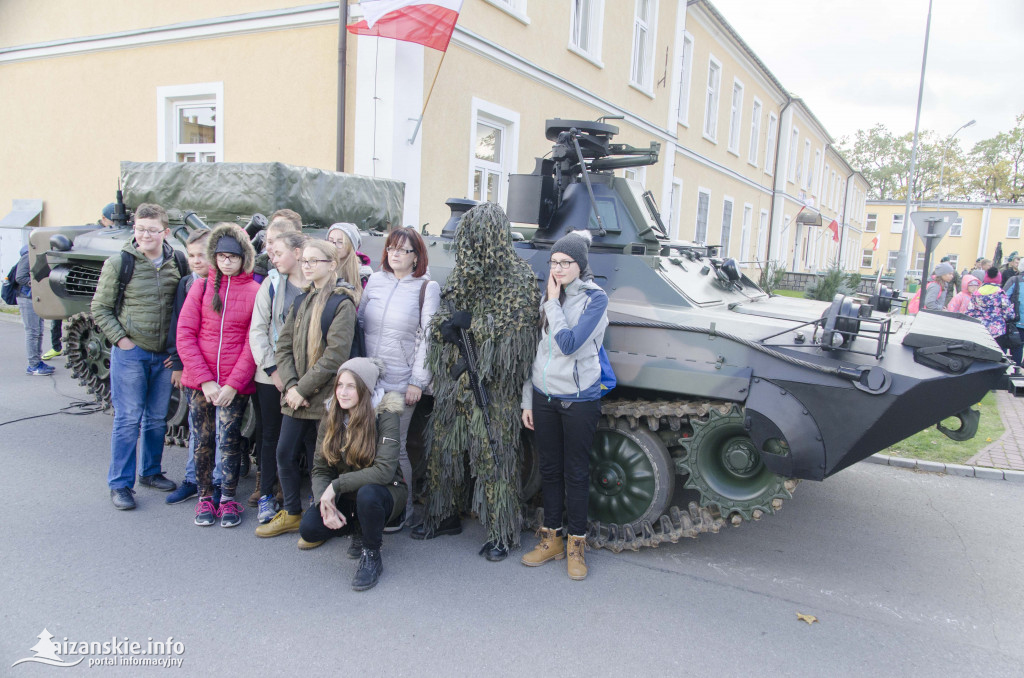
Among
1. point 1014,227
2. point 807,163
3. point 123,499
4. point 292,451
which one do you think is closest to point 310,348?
point 292,451

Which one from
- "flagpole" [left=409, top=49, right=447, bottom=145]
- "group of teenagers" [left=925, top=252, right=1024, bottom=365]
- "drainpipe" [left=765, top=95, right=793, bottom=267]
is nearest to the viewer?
"flagpole" [left=409, top=49, right=447, bottom=145]

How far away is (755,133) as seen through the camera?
2406cm

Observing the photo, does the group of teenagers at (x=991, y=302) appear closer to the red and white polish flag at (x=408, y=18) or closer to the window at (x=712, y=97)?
the red and white polish flag at (x=408, y=18)

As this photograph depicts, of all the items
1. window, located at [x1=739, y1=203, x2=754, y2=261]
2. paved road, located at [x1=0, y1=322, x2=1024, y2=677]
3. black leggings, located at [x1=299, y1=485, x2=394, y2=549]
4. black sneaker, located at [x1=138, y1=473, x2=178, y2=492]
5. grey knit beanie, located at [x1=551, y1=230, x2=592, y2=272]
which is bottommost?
paved road, located at [x1=0, y1=322, x2=1024, y2=677]

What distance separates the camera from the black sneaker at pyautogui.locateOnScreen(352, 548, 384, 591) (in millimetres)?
3615

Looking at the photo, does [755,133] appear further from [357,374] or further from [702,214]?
[357,374]

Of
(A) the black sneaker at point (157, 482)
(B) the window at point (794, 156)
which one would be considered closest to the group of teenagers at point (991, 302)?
(A) the black sneaker at point (157, 482)

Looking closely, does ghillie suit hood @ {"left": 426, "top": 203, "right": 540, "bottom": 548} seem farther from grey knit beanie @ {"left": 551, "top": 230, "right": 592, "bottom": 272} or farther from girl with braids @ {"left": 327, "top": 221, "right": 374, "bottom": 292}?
girl with braids @ {"left": 327, "top": 221, "right": 374, "bottom": 292}

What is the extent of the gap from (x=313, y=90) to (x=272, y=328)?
5892mm

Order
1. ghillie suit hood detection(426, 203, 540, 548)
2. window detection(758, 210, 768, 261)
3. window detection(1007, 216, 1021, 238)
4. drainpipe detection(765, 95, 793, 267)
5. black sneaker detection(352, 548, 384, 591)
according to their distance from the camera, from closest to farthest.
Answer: black sneaker detection(352, 548, 384, 591) → ghillie suit hood detection(426, 203, 540, 548) → window detection(758, 210, 768, 261) → drainpipe detection(765, 95, 793, 267) → window detection(1007, 216, 1021, 238)

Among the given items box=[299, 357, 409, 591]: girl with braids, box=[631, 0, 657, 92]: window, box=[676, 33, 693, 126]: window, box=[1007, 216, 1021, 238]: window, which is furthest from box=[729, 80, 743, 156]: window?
box=[1007, 216, 1021, 238]: window

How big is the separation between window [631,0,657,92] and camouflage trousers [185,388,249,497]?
40.3 feet

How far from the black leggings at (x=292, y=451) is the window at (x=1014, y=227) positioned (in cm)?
5304

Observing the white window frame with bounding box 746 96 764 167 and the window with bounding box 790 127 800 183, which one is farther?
the window with bounding box 790 127 800 183
